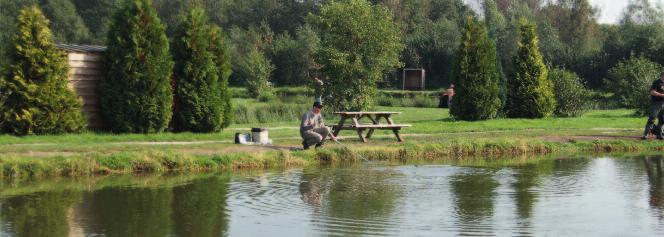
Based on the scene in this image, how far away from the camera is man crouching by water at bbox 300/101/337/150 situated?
2083 cm

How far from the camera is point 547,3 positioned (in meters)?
96.2

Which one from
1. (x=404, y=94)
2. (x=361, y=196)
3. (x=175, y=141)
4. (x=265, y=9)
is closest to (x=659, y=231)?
(x=361, y=196)

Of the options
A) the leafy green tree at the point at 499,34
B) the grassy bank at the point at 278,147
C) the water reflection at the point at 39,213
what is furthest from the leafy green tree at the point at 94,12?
the water reflection at the point at 39,213

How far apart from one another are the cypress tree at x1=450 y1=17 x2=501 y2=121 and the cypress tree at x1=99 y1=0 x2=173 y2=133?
1120cm

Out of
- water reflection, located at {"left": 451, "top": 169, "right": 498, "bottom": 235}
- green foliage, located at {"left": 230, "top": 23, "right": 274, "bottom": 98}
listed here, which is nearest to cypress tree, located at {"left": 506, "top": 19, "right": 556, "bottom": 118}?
water reflection, located at {"left": 451, "top": 169, "right": 498, "bottom": 235}

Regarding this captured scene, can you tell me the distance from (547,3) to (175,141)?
259ft

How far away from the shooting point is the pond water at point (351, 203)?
1178 cm

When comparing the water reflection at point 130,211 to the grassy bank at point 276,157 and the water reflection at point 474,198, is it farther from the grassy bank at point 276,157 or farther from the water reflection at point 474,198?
the water reflection at point 474,198

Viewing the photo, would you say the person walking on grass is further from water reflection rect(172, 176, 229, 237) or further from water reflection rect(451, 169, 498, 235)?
water reflection rect(172, 176, 229, 237)

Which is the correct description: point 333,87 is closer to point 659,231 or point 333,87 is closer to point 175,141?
point 175,141

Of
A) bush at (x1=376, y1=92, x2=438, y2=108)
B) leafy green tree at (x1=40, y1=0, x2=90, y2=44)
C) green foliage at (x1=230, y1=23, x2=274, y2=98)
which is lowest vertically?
bush at (x1=376, y1=92, x2=438, y2=108)

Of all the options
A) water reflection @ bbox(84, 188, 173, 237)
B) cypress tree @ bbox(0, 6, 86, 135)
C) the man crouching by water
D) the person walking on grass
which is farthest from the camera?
the person walking on grass

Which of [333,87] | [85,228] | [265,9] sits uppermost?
[265,9]

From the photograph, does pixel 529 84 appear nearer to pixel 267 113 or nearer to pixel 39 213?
pixel 267 113
